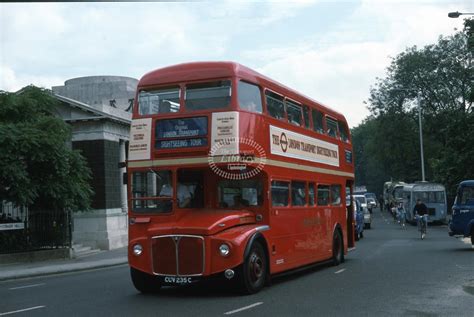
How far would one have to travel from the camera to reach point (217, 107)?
12445 mm

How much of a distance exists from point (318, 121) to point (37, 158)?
1143 cm

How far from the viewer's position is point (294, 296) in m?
11.8

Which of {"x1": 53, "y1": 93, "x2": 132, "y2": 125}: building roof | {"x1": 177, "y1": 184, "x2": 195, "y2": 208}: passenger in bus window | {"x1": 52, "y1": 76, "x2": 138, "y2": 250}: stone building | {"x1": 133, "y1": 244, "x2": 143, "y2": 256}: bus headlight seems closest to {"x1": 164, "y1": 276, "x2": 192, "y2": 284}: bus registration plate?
{"x1": 133, "y1": 244, "x2": 143, "y2": 256}: bus headlight

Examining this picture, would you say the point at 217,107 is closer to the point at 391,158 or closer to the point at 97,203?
the point at 97,203

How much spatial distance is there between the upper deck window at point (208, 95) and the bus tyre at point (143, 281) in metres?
3.19

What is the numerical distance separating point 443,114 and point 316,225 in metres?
46.7

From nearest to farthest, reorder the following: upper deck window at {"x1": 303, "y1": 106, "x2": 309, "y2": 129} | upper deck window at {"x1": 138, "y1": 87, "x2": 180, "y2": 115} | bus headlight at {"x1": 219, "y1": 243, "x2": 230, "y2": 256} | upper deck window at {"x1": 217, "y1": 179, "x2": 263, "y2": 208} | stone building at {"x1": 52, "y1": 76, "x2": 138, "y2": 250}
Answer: bus headlight at {"x1": 219, "y1": 243, "x2": 230, "y2": 256} → upper deck window at {"x1": 138, "y1": 87, "x2": 180, "y2": 115} → upper deck window at {"x1": 217, "y1": 179, "x2": 263, "y2": 208} → upper deck window at {"x1": 303, "y1": 106, "x2": 309, "y2": 129} → stone building at {"x1": 52, "y1": 76, "x2": 138, "y2": 250}

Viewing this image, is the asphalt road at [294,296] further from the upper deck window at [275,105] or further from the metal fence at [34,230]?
the metal fence at [34,230]

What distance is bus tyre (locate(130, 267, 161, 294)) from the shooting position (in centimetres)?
1256

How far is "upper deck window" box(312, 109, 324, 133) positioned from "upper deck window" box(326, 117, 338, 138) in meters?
0.63

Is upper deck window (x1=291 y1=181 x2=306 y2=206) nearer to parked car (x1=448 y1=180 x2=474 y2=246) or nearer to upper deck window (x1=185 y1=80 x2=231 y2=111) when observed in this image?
upper deck window (x1=185 y1=80 x2=231 y2=111)

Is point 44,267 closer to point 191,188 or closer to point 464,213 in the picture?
point 191,188

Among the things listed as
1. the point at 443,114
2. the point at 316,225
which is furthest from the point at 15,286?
the point at 443,114

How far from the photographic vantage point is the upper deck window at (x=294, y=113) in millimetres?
14984
